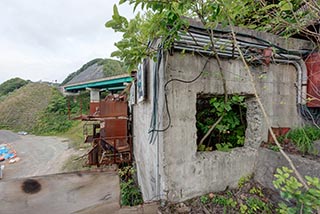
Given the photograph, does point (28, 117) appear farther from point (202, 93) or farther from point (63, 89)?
point (202, 93)

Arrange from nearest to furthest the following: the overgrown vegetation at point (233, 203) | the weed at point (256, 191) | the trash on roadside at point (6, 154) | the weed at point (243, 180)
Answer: the overgrown vegetation at point (233, 203) < the weed at point (256, 191) < the weed at point (243, 180) < the trash on roadside at point (6, 154)

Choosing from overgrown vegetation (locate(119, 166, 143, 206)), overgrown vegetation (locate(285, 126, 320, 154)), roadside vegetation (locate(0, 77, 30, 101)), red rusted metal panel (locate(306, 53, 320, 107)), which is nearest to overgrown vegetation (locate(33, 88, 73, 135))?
overgrown vegetation (locate(119, 166, 143, 206))

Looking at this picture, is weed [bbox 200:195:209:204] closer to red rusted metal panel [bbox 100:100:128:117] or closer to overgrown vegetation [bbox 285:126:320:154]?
overgrown vegetation [bbox 285:126:320:154]

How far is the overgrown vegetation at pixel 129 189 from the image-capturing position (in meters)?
4.10

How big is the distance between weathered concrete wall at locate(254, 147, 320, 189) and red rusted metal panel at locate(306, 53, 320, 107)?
1.09 meters

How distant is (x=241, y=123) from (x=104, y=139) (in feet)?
13.0

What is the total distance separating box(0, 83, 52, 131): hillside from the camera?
62.8 feet

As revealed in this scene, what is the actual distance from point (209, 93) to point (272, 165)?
132 cm

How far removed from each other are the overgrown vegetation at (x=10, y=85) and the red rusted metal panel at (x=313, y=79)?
4285cm

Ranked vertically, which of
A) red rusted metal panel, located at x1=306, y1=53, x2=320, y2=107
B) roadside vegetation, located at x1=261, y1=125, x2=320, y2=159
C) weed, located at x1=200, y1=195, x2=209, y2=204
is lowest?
weed, located at x1=200, y1=195, x2=209, y2=204

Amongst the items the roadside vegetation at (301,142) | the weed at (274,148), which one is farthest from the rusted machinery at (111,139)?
the roadside vegetation at (301,142)

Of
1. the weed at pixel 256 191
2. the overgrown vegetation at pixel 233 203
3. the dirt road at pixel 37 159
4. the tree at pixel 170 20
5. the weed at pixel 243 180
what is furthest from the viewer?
the dirt road at pixel 37 159

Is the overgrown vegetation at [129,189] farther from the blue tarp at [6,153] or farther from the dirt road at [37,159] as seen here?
the blue tarp at [6,153]

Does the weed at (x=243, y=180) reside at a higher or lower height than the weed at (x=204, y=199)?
higher
